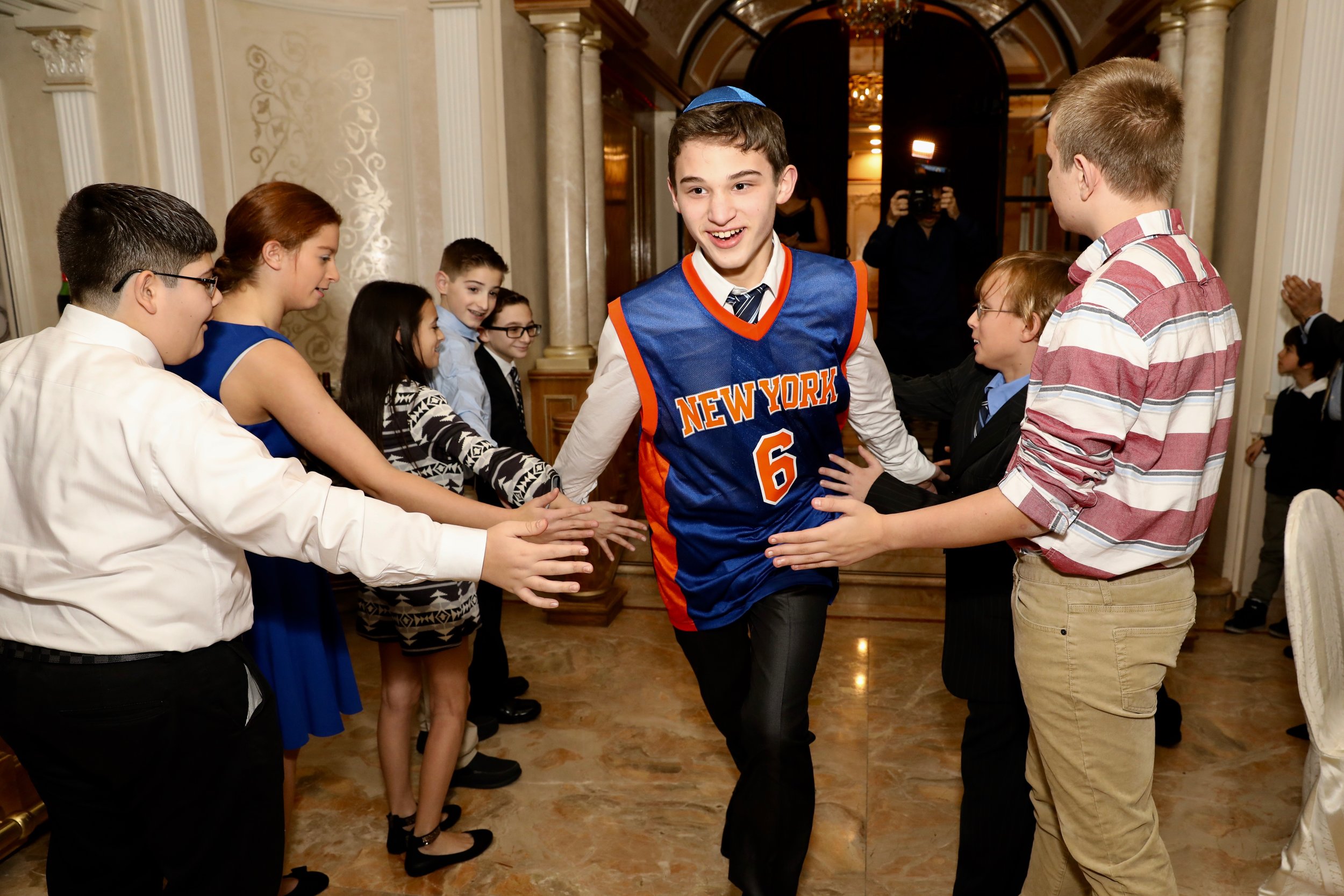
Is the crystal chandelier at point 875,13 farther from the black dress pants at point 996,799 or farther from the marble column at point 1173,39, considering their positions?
the black dress pants at point 996,799

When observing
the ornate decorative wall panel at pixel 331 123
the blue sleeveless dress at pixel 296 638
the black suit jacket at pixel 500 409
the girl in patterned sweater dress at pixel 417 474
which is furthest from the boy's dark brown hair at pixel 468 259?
the ornate decorative wall panel at pixel 331 123

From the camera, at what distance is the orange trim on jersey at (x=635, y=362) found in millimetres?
1920

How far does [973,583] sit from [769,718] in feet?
1.79

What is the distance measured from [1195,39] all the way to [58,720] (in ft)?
17.8

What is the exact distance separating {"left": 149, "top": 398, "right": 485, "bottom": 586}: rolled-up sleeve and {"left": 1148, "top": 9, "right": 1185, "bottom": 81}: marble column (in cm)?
501

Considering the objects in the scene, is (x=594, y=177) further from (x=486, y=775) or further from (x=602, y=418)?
(x=602, y=418)

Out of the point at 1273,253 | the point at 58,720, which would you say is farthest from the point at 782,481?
the point at 1273,253

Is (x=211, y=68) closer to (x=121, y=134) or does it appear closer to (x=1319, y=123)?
(x=121, y=134)

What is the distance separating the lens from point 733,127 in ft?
6.01

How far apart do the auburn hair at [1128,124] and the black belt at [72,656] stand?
168 centimetres

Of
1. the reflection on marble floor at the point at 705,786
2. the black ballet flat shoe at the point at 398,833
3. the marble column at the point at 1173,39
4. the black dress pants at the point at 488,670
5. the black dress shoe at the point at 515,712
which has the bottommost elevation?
the reflection on marble floor at the point at 705,786

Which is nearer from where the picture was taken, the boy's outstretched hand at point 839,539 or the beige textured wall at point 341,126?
the boy's outstretched hand at point 839,539

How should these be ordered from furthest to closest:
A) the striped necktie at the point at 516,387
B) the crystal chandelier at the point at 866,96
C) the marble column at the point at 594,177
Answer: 1. the crystal chandelier at the point at 866,96
2. the marble column at the point at 594,177
3. the striped necktie at the point at 516,387

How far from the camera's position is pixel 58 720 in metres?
1.43
